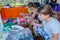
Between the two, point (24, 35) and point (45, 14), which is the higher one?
point (45, 14)

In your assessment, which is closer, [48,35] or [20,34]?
[20,34]

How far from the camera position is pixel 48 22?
1713mm

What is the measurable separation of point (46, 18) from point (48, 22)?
5cm

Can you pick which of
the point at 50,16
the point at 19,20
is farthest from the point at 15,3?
the point at 50,16

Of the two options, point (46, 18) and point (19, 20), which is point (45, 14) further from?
point (19, 20)

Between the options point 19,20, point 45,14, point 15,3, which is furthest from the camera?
point 15,3

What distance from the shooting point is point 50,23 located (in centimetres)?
167

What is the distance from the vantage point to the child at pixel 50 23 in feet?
5.35

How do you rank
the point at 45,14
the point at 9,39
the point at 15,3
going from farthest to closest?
1. the point at 15,3
2. the point at 45,14
3. the point at 9,39

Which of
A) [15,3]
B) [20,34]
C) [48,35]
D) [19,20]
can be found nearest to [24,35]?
[20,34]

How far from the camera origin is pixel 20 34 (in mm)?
1562

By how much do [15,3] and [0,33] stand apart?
2.59 metres

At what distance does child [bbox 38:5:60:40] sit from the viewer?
163cm

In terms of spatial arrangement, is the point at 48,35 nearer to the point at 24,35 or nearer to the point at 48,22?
the point at 48,22
